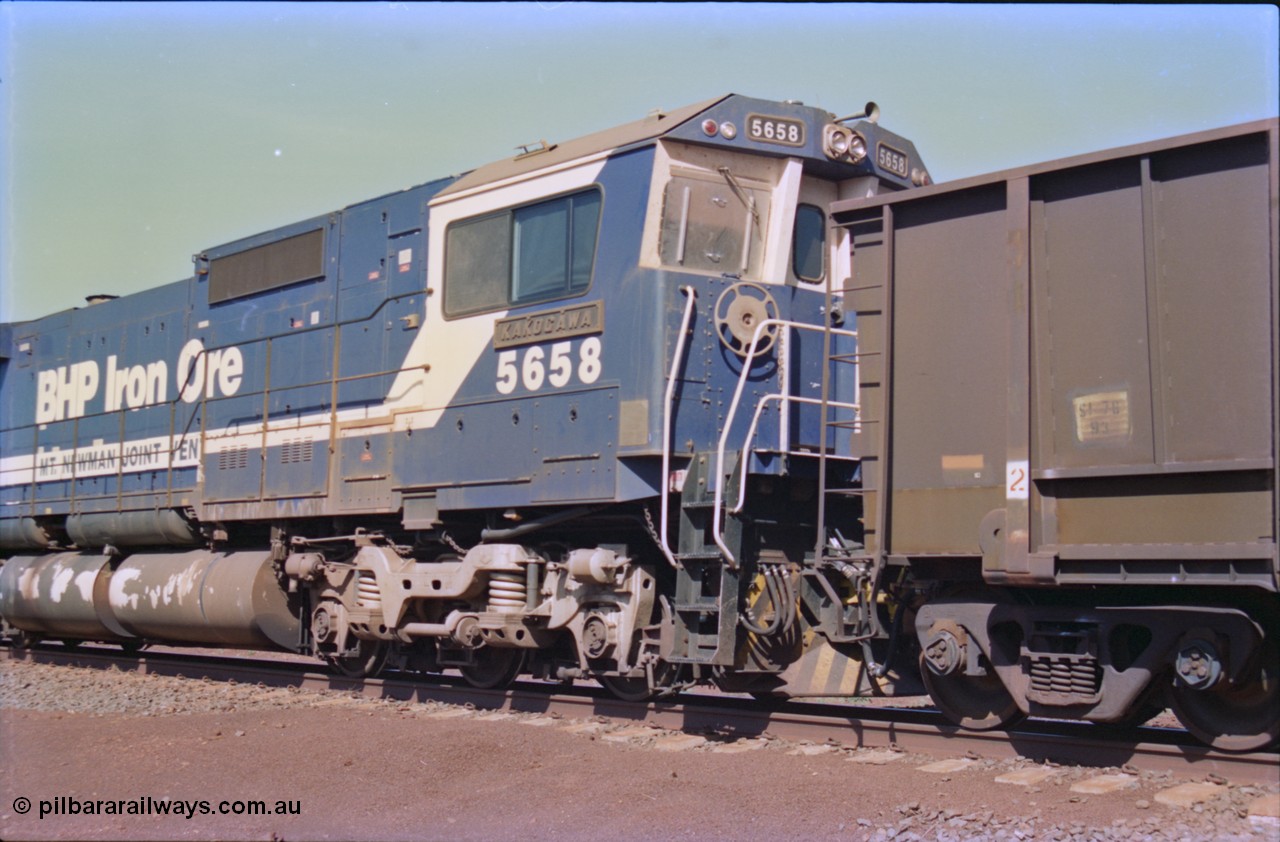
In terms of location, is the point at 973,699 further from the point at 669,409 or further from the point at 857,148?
the point at 857,148

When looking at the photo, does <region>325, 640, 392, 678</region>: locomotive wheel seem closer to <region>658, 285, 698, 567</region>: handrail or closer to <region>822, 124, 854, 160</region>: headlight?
<region>658, 285, 698, 567</region>: handrail

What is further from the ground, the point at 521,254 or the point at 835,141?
the point at 835,141

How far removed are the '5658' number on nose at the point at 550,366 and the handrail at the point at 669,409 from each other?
0.70 metres

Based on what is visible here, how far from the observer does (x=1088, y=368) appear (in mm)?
6480

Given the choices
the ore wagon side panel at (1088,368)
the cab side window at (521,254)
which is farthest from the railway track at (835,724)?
the cab side window at (521,254)

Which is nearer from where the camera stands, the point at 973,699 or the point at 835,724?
the point at 973,699

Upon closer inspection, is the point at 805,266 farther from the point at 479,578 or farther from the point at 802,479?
the point at 479,578

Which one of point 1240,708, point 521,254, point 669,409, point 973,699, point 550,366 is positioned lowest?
point 973,699

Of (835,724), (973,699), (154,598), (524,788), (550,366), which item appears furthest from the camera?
(154,598)

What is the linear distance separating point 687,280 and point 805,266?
109cm

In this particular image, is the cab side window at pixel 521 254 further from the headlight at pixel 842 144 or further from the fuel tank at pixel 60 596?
the fuel tank at pixel 60 596

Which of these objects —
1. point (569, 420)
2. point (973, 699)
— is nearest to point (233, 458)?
point (569, 420)

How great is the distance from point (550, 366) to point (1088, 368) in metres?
3.99

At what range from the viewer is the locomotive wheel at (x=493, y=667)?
1028 cm
